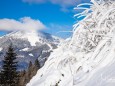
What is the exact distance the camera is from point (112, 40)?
3750 millimetres

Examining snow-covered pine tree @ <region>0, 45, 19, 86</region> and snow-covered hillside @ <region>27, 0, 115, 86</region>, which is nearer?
snow-covered hillside @ <region>27, 0, 115, 86</region>

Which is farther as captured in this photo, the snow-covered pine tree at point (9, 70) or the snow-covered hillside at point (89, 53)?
the snow-covered pine tree at point (9, 70)

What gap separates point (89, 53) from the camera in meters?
4.29

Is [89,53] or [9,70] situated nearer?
[89,53]

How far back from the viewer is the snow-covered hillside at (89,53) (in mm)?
3451

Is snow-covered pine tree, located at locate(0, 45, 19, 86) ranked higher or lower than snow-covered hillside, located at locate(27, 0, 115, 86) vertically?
higher

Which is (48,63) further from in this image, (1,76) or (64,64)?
(1,76)

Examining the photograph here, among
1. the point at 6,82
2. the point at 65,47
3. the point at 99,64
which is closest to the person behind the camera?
the point at 99,64

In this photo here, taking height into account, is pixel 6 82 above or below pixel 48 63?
above

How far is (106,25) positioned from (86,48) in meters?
0.44

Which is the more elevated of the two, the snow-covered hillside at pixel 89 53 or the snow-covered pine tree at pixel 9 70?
the snow-covered pine tree at pixel 9 70

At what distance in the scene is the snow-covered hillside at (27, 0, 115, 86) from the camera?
345cm

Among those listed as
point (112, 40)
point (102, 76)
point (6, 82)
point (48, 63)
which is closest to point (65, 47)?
point (48, 63)

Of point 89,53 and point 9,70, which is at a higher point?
point 9,70
